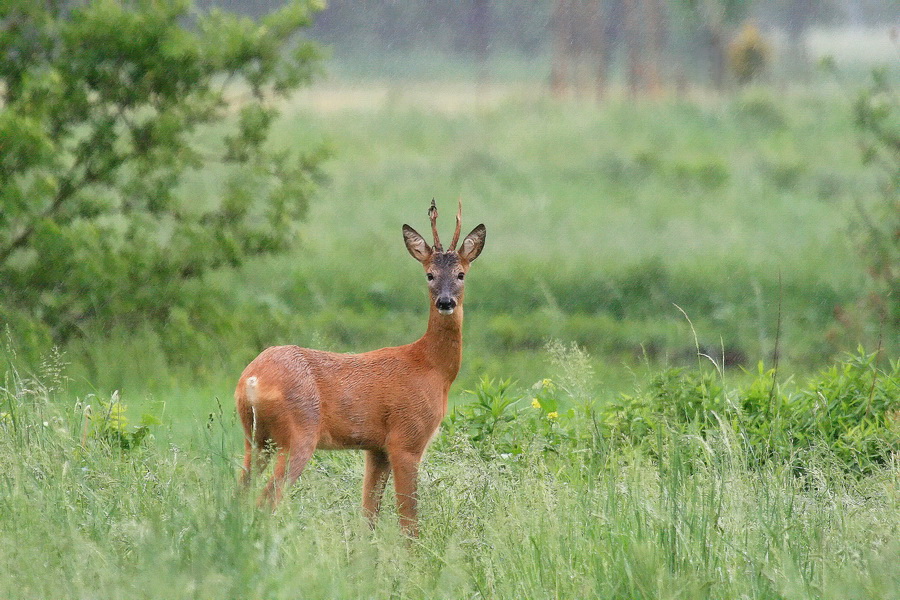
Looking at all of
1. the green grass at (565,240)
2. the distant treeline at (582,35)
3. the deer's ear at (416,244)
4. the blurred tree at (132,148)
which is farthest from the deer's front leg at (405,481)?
the distant treeline at (582,35)

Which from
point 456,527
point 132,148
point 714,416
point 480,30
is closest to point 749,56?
point 480,30

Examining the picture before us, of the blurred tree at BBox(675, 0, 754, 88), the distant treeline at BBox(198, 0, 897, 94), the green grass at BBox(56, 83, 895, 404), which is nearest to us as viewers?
the green grass at BBox(56, 83, 895, 404)

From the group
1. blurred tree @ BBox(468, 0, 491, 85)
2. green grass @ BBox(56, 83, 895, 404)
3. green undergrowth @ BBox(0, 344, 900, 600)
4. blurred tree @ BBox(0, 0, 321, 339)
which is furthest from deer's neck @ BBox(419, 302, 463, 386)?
blurred tree @ BBox(468, 0, 491, 85)

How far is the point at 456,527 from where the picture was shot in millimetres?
5562

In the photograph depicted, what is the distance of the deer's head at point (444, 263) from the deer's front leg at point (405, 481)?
2.18 ft

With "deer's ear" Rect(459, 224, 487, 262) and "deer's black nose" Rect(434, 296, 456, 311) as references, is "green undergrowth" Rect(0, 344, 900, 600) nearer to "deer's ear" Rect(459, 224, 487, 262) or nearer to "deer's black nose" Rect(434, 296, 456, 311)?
"deer's black nose" Rect(434, 296, 456, 311)

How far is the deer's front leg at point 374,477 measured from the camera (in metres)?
5.89

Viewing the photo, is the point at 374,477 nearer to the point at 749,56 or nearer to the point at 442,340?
the point at 442,340

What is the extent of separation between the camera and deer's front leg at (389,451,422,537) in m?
5.62

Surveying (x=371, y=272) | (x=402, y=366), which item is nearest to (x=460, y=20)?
(x=371, y=272)

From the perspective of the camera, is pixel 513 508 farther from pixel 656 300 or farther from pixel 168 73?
pixel 656 300

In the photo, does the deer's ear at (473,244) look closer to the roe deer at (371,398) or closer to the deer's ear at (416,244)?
the roe deer at (371,398)

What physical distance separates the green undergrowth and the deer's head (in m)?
0.54

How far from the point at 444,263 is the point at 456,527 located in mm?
1172
